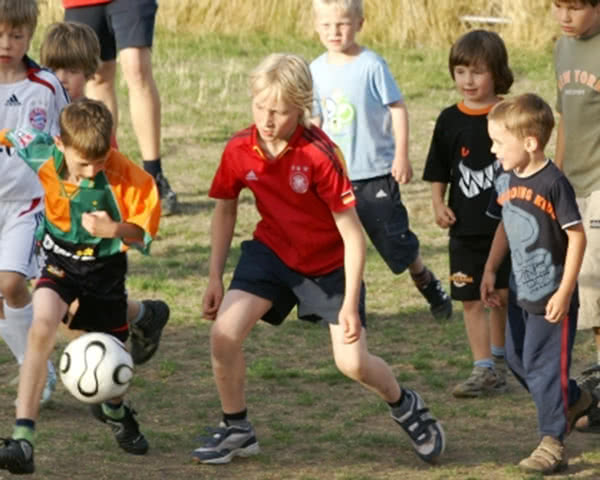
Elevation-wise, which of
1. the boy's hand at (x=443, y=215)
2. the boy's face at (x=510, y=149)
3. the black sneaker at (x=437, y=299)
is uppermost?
the boy's face at (x=510, y=149)

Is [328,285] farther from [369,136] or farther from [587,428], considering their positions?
[369,136]

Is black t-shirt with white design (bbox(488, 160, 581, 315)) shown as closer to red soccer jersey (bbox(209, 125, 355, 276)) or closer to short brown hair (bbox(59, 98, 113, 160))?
red soccer jersey (bbox(209, 125, 355, 276))

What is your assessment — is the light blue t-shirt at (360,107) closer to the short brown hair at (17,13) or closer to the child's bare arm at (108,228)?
the short brown hair at (17,13)

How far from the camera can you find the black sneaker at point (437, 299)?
827 cm

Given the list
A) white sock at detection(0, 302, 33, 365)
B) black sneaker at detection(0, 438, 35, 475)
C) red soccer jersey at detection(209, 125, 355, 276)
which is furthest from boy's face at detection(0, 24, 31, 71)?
black sneaker at detection(0, 438, 35, 475)

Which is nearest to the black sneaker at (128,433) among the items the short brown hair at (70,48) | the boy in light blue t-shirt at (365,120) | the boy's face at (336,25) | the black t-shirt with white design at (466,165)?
the short brown hair at (70,48)

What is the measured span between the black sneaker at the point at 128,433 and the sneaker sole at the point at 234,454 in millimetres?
233

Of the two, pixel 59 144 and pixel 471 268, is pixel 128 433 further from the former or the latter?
pixel 471 268

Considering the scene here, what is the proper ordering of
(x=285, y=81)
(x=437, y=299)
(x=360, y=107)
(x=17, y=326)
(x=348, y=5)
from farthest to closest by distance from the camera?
1. (x=437, y=299)
2. (x=360, y=107)
3. (x=348, y=5)
4. (x=17, y=326)
5. (x=285, y=81)

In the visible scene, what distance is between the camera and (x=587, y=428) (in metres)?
6.38

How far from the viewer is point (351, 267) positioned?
18.6 ft

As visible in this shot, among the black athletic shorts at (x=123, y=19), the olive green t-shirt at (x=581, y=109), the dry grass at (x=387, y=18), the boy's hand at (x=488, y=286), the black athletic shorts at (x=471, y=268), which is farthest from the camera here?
the dry grass at (x=387, y=18)

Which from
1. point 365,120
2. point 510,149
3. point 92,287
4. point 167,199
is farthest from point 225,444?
point 167,199

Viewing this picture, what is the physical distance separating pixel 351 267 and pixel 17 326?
1797 mm
